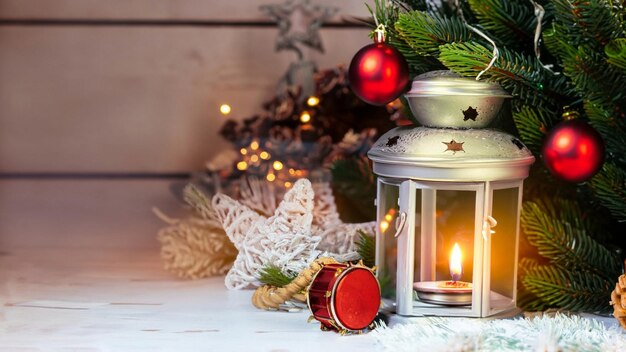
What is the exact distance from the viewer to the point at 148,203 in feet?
6.00

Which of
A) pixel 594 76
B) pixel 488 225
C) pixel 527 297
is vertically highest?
pixel 594 76

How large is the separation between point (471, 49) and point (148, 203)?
919mm

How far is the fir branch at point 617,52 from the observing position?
3.20 ft

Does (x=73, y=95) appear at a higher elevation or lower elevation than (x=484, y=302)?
higher

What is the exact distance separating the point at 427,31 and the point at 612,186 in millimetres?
272

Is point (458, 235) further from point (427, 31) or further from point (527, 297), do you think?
point (427, 31)

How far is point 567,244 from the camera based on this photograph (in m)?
1.10

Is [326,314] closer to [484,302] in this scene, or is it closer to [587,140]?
[484,302]

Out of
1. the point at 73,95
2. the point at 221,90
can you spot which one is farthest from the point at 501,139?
the point at 73,95

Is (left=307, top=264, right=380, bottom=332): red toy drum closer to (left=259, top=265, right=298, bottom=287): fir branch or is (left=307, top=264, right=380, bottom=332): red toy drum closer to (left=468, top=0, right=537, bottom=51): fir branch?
(left=259, top=265, right=298, bottom=287): fir branch

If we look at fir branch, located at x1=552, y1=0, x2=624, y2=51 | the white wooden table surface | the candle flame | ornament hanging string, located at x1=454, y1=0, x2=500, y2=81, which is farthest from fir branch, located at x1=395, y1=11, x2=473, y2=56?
the white wooden table surface

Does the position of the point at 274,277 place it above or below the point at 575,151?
below

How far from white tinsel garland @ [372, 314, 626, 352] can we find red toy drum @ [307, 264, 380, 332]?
0.09 feet

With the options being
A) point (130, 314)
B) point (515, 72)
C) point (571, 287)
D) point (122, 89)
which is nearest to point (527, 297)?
point (571, 287)
